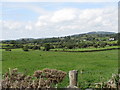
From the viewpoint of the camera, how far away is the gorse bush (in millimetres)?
5073

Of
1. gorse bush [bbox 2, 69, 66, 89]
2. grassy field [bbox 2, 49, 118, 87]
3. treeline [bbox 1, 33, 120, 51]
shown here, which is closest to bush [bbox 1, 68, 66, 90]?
gorse bush [bbox 2, 69, 66, 89]

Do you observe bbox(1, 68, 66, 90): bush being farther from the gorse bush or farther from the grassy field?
the grassy field

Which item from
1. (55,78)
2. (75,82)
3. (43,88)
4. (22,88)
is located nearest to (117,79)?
(75,82)

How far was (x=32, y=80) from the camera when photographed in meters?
5.73

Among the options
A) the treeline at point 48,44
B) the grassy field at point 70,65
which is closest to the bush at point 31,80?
the grassy field at point 70,65

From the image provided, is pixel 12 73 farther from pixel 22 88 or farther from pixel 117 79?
pixel 117 79

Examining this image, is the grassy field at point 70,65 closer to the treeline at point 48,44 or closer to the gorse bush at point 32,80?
the gorse bush at point 32,80

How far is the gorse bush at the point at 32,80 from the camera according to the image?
5.07 m

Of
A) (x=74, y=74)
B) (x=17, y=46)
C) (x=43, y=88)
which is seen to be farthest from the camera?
(x=17, y=46)

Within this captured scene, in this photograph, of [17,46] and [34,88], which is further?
[17,46]

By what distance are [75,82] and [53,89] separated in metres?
1.23

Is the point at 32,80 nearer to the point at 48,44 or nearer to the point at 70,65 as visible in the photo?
the point at 70,65

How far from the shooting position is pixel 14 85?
5.04m

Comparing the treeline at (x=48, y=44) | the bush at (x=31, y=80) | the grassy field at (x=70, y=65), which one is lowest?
the grassy field at (x=70, y=65)
